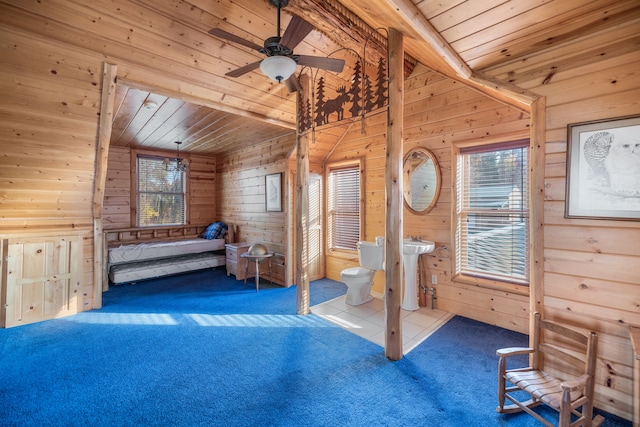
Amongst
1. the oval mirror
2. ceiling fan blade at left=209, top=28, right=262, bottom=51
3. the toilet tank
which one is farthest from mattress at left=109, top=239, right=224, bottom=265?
ceiling fan blade at left=209, top=28, right=262, bottom=51

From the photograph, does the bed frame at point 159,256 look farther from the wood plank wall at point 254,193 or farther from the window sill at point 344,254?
the window sill at point 344,254

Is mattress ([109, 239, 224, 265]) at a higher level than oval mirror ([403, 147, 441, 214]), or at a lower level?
lower

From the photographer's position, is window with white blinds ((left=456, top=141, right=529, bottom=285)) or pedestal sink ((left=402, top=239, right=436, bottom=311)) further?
pedestal sink ((left=402, top=239, right=436, bottom=311))

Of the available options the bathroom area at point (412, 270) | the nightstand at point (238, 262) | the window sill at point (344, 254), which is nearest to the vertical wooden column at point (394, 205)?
the bathroom area at point (412, 270)

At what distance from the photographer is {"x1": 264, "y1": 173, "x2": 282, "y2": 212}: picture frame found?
14.8ft

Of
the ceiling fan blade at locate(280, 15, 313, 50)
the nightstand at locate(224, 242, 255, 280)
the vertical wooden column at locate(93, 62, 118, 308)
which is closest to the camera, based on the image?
the ceiling fan blade at locate(280, 15, 313, 50)

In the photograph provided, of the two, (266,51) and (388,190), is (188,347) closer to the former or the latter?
(388,190)

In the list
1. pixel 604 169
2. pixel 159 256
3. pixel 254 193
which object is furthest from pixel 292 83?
pixel 159 256

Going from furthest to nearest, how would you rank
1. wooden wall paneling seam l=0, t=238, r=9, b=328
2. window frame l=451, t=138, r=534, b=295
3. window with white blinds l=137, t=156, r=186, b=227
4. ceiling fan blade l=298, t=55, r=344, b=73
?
A: 1. window with white blinds l=137, t=156, r=186, b=227
2. wooden wall paneling seam l=0, t=238, r=9, b=328
3. window frame l=451, t=138, r=534, b=295
4. ceiling fan blade l=298, t=55, r=344, b=73

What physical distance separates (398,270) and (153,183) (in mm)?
5465

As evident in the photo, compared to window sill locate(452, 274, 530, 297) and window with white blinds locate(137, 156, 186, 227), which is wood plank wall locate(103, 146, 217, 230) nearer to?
window with white blinds locate(137, 156, 186, 227)

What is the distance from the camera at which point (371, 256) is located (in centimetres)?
351

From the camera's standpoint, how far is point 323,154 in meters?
4.58

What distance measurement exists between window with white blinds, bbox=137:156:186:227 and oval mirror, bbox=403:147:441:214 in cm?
482
